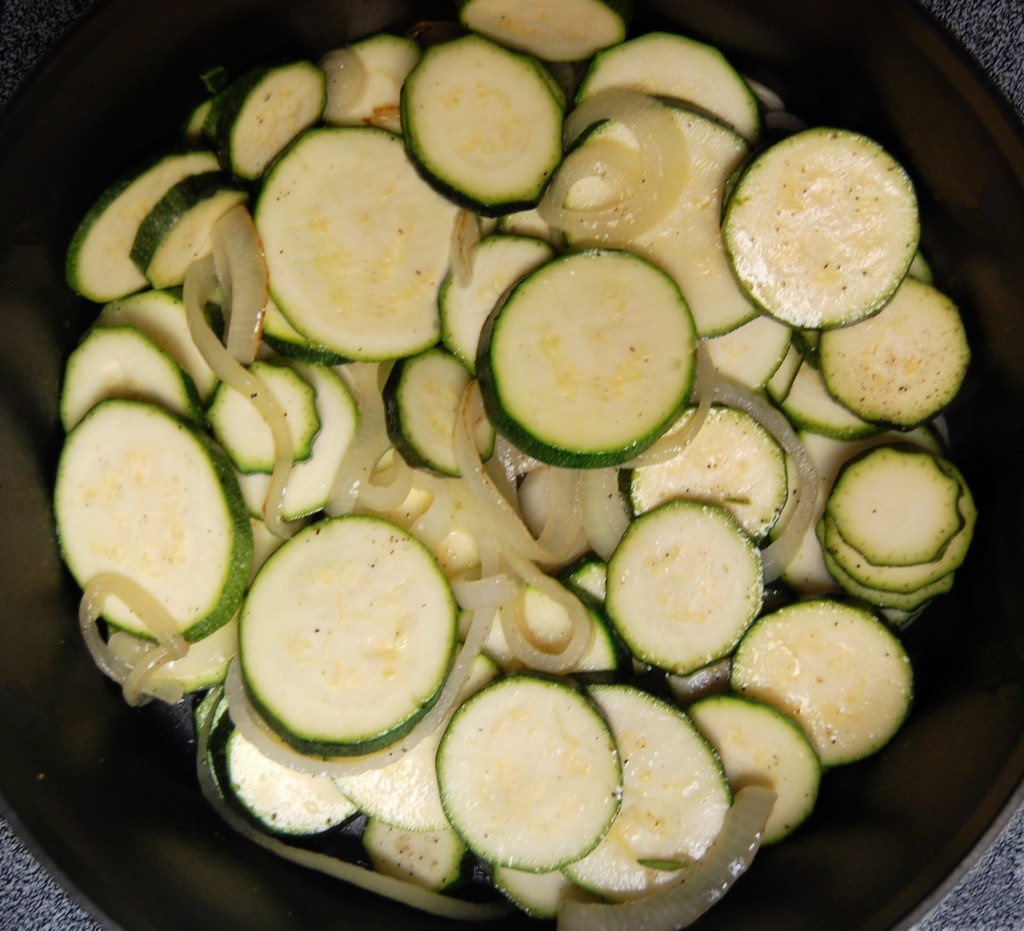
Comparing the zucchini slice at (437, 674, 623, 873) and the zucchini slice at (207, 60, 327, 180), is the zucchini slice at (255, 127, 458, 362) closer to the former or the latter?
the zucchini slice at (207, 60, 327, 180)

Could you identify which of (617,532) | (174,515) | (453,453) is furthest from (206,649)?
(617,532)

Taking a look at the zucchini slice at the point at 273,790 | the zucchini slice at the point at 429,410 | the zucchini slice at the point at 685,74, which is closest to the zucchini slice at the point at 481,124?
the zucchini slice at the point at 685,74

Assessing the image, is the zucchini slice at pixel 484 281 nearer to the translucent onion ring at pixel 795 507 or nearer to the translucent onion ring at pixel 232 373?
the translucent onion ring at pixel 232 373

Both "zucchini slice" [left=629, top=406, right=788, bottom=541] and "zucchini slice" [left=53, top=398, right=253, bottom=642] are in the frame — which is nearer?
"zucchini slice" [left=53, top=398, right=253, bottom=642]

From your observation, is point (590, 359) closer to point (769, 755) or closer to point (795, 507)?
point (795, 507)

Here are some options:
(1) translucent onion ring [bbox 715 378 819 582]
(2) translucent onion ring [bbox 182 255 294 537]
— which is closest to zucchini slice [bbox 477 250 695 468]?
(1) translucent onion ring [bbox 715 378 819 582]

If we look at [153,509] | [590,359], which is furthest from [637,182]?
[153,509]

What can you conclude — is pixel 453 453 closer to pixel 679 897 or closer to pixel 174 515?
pixel 174 515
